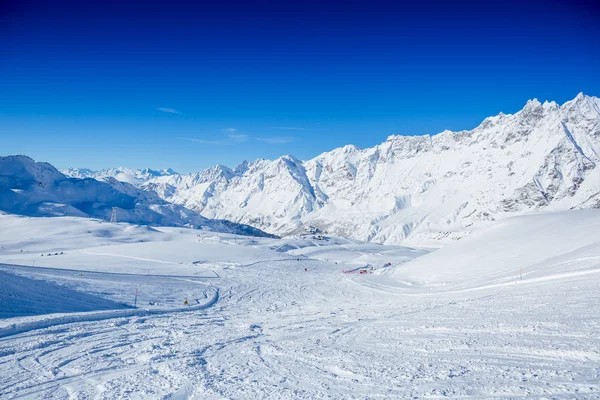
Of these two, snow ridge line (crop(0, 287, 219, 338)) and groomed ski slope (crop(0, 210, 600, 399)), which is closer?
groomed ski slope (crop(0, 210, 600, 399))

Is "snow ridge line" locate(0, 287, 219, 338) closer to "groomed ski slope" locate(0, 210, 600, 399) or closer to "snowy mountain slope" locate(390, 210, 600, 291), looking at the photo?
"groomed ski slope" locate(0, 210, 600, 399)

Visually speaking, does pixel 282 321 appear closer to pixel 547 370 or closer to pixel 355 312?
pixel 355 312

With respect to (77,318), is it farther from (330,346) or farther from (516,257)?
(516,257)

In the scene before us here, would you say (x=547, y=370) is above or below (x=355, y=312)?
above

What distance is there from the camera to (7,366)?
38.8 ft

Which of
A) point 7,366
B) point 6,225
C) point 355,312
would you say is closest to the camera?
point 7,366

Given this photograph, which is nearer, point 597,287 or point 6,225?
point 597,287

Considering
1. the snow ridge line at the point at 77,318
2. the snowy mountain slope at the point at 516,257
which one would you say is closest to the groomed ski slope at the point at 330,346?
the snow ridge line at the point at 77,318

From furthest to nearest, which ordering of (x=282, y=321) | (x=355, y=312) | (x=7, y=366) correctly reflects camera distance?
1. (x=355, y=312)
2. (x=282, y=321)
3. (x=7, y=366)

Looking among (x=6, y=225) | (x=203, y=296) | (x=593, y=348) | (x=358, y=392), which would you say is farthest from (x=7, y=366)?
(x=6, y=225)

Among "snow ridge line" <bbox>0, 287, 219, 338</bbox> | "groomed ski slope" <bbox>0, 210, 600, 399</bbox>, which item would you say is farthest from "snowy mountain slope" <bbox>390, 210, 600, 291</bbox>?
"snow ridge line" <bbox>0, 287, 219, 338</bbox>

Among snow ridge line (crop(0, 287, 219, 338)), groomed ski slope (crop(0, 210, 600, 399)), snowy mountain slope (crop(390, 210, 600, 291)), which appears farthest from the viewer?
snowy mountain slope (crop(390, 210, 600, 291))

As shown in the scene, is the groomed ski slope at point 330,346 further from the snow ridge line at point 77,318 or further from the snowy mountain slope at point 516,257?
the snowy mountain slope at point 516,257

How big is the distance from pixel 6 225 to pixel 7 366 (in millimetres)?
169431
